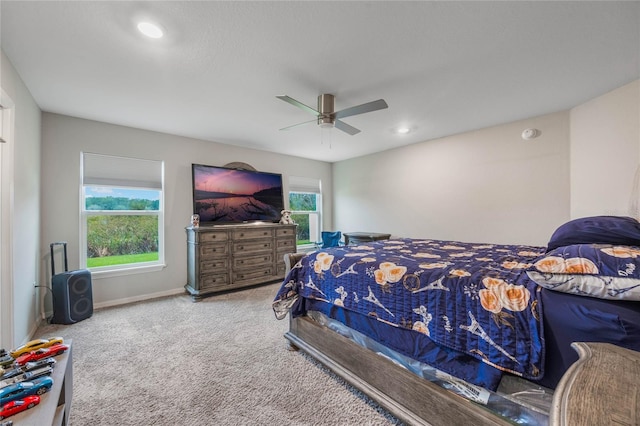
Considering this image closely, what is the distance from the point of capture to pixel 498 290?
1.33m

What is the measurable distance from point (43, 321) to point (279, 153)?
4083 mm

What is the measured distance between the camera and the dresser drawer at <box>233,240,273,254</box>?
164 inches

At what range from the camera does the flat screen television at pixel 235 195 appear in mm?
4191

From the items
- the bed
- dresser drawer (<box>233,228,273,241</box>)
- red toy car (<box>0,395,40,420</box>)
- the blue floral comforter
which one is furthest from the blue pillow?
dresser drawer (<box>233,228,273,241</box>)

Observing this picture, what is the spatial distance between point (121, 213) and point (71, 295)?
1.18 metres

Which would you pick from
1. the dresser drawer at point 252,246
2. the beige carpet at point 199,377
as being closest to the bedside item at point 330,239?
the dresser drawer at point 252,246

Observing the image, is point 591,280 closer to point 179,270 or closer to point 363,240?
point 363,240

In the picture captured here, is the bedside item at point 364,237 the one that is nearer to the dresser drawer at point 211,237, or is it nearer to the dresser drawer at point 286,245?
the dresser drawer at point 286,245

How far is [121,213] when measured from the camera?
12.1ft

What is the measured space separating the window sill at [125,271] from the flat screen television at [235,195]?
A: 0.94 meters

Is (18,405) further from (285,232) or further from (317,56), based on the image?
(285,232)

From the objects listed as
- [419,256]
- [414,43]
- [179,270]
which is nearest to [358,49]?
[414,43]

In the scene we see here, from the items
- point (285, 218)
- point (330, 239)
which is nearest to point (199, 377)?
point (285, 218)

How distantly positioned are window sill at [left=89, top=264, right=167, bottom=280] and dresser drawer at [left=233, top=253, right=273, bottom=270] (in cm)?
106
